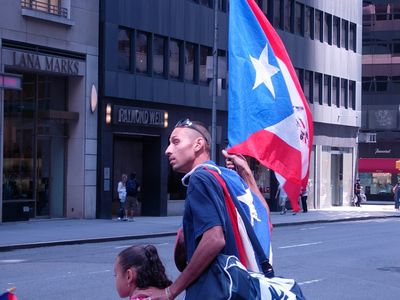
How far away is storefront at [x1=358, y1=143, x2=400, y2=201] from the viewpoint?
6456 cm

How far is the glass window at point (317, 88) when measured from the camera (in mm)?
46375

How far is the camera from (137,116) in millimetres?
33469

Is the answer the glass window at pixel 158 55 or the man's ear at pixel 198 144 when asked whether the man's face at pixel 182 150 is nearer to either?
the man's ear at pixel 198 144

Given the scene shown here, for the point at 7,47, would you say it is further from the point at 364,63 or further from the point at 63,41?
the point at 364,63

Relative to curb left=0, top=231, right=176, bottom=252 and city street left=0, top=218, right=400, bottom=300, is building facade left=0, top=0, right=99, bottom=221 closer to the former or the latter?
curb left=0, top=231, right=176, bottom=252

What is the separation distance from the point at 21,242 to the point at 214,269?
1877cm

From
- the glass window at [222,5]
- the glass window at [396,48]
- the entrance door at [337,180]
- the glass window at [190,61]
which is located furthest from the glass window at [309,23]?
the glass window at [396,48]

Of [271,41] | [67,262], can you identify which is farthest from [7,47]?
[271,41]

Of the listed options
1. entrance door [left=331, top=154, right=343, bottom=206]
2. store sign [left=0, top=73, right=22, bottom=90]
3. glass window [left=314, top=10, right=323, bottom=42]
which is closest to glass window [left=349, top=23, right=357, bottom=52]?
glass window [left=314, top=10, right=323, bottom=42]

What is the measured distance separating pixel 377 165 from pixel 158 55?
33594 mm

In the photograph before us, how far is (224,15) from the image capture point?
38.3 metres

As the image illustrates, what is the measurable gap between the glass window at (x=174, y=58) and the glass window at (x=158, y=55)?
1.52 ft

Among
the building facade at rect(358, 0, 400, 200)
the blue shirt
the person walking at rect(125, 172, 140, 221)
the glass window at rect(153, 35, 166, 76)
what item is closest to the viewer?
the blue shirt

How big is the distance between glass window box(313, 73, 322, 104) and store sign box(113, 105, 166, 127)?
542 inches
